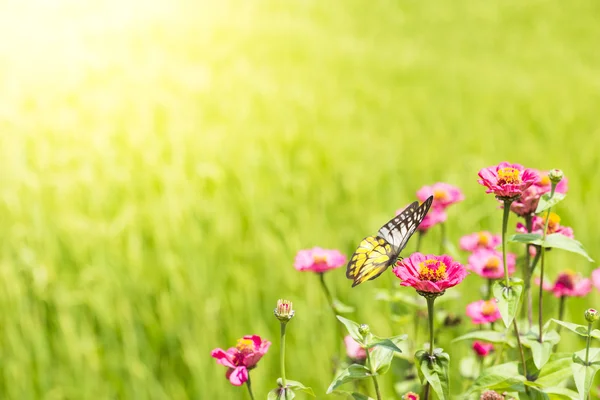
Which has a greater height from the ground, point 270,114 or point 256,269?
point 270,114

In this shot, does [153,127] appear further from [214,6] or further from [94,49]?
[214,6]

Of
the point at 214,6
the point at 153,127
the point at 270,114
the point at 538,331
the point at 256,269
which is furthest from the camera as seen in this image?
the point at 214,6

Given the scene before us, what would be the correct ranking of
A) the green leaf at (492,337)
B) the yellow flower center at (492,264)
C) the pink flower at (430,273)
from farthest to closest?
the yellow flower center at (492,264)
the green leaf at (492,337)
the pink flower at (430,273)

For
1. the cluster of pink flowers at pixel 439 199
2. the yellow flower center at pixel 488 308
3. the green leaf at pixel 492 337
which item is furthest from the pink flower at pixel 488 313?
the cluster of pink flowers at pixel 439 199

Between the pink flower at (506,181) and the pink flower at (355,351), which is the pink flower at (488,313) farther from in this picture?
the pink flower at (506,181)

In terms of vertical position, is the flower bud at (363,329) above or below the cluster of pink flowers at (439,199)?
below

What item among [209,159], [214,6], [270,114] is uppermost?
[214,6]

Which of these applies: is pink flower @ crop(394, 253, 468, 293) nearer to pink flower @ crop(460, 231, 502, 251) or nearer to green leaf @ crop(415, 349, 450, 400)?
green leaf @ crop(415, 349, 450, 400)

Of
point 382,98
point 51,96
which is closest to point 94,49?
point 51,96
